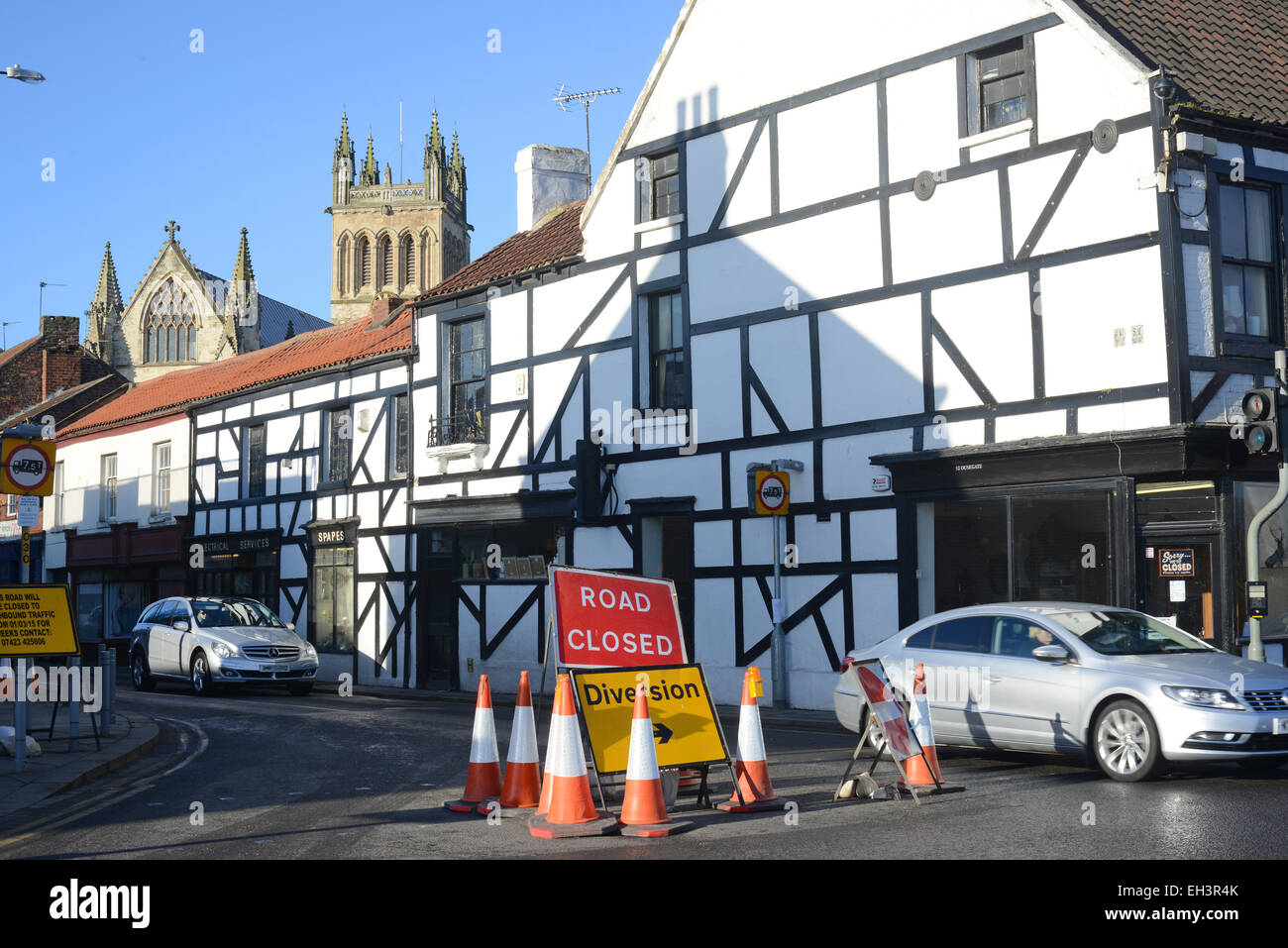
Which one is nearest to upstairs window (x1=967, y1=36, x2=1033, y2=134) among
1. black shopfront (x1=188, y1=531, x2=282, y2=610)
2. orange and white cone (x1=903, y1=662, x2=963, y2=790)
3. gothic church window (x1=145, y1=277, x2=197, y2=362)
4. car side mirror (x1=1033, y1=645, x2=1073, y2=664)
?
car side mirror (x1=1033, y1=645, x2=1073, y2=664)

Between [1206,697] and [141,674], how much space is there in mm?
20025

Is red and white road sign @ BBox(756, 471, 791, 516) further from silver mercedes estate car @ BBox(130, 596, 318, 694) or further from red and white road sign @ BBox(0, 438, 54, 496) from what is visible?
red and white road sign @ BBox(0, 438, 54, 496)

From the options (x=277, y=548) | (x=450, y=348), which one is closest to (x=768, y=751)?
(x=450, y=348)

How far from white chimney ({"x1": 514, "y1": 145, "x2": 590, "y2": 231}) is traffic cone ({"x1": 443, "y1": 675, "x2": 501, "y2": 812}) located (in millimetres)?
19642

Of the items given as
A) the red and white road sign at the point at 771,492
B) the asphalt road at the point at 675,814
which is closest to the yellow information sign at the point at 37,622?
the asphalt road at the point at 675,814

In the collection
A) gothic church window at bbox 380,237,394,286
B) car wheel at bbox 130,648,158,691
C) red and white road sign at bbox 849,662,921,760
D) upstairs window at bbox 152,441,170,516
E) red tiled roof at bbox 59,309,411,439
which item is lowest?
car wheel at bbox 130,648,158,691

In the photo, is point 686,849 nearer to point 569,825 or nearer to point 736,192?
point 569,825

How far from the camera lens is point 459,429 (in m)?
24.5

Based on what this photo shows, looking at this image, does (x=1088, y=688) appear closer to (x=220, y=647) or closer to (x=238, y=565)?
(x=220, y=647)

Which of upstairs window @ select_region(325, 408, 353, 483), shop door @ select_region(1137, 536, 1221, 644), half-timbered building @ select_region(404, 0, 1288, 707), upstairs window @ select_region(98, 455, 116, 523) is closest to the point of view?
shop door @ select_region(1137, 536, 1221, 644)

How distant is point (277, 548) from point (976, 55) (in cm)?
1845

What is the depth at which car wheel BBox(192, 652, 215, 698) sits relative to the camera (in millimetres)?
22156

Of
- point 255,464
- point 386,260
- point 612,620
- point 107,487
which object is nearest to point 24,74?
point 612,620

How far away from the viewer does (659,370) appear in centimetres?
2116
